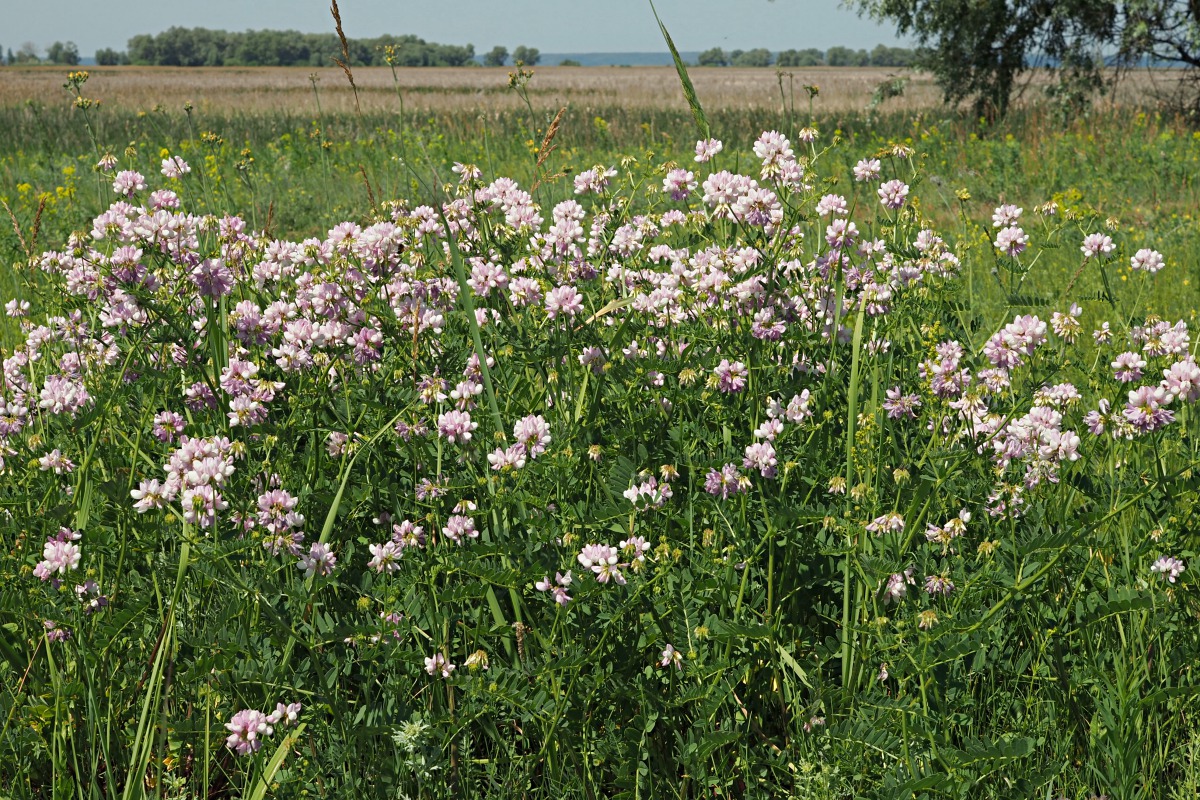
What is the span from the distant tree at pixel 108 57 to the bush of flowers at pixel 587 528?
148 metres

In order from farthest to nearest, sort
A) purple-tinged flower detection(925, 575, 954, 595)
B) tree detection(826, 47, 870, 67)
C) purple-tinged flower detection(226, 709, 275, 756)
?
1. tree detection(826, 47, 870, 67)
2. purple-tinged flower detection(925, 575, 954, 595)
3. purple-tinged flower detection(226, 709, 275, 756)

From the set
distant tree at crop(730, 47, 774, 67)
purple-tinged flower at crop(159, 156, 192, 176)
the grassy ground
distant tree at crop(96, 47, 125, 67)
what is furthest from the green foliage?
purple-tinged flower at crop(159, 156, 192, 176)

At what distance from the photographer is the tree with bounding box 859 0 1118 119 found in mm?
15031

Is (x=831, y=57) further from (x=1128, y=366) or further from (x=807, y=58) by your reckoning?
(x=1128, y=366)

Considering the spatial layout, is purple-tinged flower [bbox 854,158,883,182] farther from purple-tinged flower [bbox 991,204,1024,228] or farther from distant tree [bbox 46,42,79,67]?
distant tree [bbox 46,42,79,67]

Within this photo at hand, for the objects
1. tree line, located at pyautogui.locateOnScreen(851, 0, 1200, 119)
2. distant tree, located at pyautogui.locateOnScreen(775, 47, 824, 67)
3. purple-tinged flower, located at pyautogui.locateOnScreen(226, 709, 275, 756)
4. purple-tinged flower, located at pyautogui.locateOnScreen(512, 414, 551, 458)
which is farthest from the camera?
distant tree, located at pyautogui.locateOnScreen(775, 47, 824, 67)

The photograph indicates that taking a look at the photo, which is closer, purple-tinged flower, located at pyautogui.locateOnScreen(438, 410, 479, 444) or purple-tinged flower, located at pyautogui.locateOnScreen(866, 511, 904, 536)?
purple-tinged flower, located at pyautogui.locateOnScreen(866, 511, 904, 536)

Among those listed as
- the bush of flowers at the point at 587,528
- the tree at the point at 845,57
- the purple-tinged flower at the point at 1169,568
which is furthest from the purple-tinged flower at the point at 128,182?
the tree at the point at 845,57

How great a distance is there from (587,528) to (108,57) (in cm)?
16191

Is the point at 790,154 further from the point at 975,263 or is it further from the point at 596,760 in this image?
the point at 975,263

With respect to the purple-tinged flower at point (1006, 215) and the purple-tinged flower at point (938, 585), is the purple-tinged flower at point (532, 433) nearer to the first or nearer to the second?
the purple-tinged flower at point (938, 585)

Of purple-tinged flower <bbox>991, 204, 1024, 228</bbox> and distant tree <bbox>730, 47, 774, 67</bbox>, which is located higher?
distant tree <bbox>730, 47, 774, 67</bbox>

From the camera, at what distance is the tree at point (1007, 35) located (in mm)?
15031

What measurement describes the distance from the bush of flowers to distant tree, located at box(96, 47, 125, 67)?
148301mm
